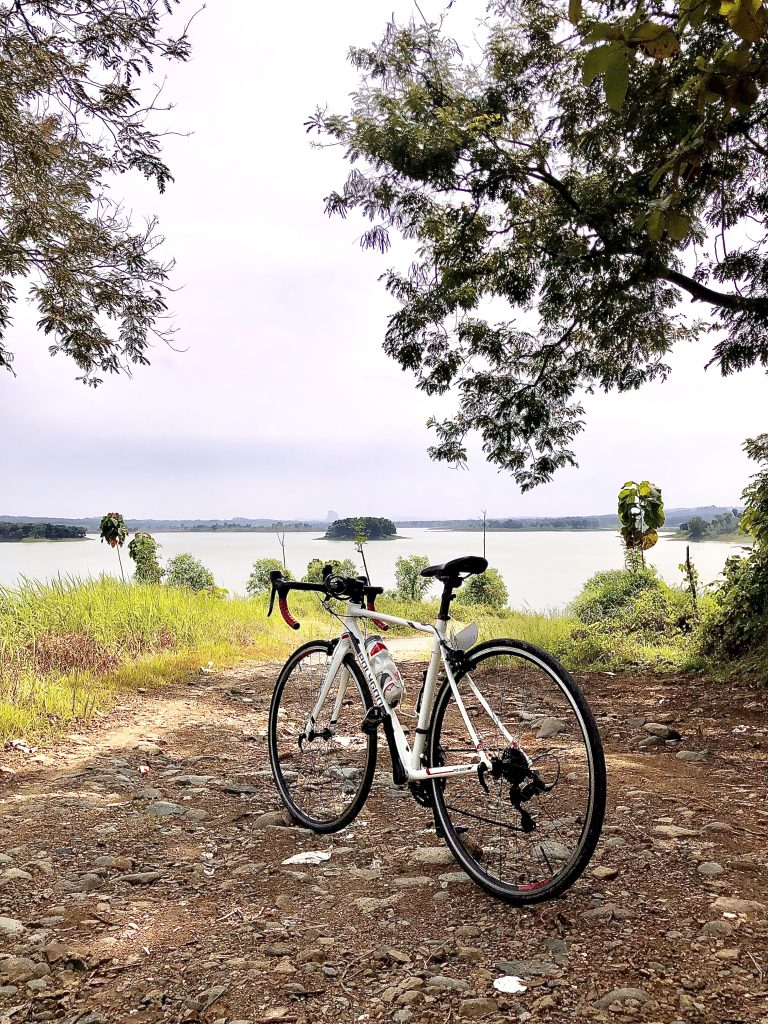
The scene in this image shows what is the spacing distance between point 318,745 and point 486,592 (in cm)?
1535

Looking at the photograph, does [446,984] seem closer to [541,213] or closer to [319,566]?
[541,213]

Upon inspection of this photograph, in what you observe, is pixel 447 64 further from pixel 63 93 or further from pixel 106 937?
pixel 106 937

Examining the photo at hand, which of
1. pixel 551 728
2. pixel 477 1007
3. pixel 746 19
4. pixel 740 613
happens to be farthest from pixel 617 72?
pixel 740 613

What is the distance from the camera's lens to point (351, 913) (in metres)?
2.89

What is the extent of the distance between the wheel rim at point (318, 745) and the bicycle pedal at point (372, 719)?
20cm

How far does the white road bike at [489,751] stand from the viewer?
2.78 meters

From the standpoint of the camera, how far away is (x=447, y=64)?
361 inches

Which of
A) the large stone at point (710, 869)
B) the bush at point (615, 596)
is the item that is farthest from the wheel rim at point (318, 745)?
the bush at point (615, 596)

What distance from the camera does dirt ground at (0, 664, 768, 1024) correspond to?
230cm

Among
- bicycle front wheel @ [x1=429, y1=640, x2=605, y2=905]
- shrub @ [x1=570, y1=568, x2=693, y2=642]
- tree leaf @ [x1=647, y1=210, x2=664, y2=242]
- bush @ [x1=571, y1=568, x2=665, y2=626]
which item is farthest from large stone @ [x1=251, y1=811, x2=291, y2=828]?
bush @ [x1=571, y1=568, x2=665, y2=626]

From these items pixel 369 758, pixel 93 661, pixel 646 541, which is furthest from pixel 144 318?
pixel 646 541

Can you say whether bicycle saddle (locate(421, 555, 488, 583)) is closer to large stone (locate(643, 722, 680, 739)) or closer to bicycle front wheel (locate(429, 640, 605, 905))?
bicycle front wheel (locate(429, 640, 605, 905))

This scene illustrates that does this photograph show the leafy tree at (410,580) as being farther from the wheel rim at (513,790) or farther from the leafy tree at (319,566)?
the wheel rim at (513,790)

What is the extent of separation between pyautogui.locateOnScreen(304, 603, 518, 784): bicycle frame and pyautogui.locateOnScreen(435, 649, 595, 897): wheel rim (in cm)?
5
